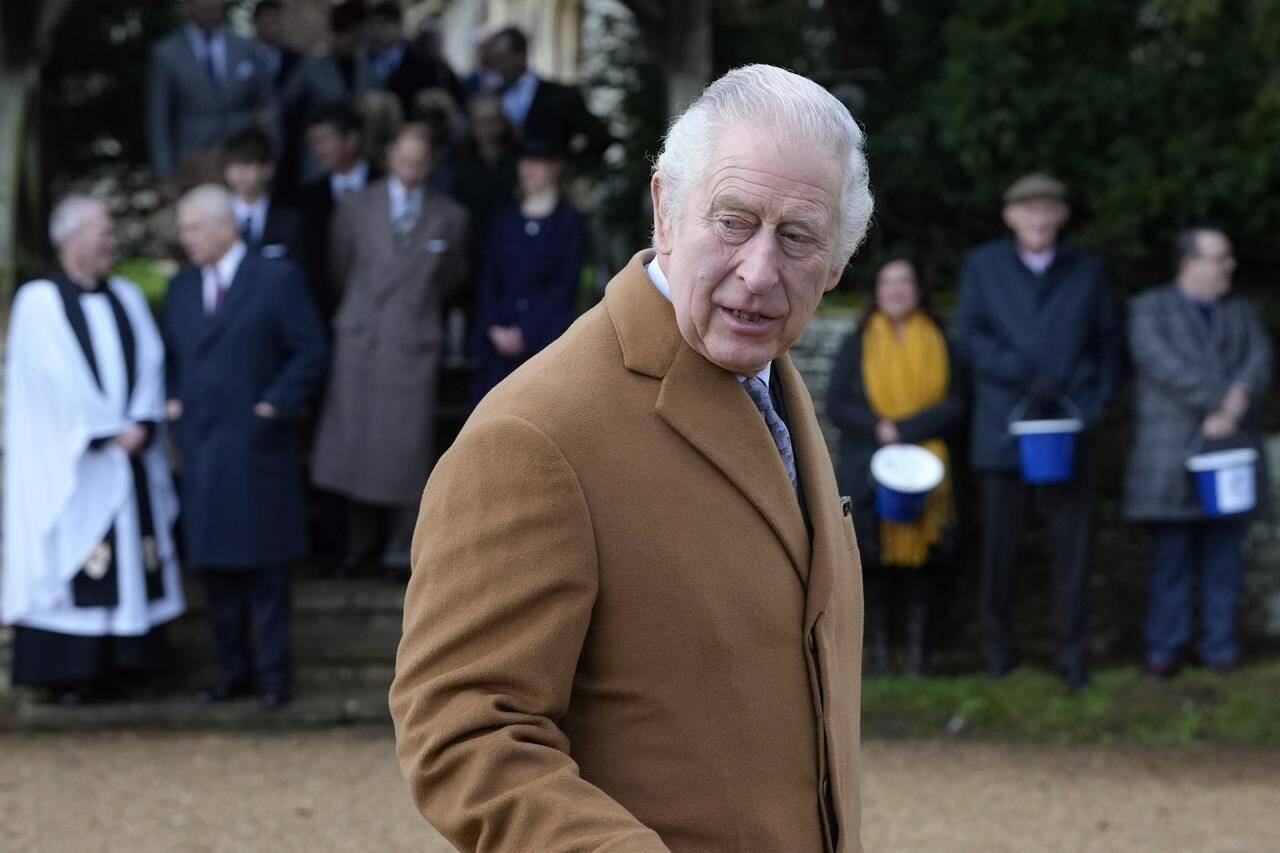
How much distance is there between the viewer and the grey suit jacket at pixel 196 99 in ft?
28.2

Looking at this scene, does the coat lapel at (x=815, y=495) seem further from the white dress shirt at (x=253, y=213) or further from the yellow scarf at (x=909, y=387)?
the white dress shirt at (x=253, y=213)

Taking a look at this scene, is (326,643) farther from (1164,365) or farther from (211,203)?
(1164,365)

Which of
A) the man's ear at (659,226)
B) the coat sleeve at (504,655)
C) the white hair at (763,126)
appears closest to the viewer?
the coat sleeve at (504,655)

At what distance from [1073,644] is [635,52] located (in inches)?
195

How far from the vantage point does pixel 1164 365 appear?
7418 millimetres

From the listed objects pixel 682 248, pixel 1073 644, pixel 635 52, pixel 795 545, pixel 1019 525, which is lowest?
pixel 1073 644

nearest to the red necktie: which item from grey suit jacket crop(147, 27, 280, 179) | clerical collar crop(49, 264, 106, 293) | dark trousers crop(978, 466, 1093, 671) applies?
clerical collar crop(49, 264, 106, 293)

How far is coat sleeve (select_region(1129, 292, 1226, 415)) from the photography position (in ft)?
24.1

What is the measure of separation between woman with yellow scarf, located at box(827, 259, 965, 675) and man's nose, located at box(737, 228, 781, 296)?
5.47m

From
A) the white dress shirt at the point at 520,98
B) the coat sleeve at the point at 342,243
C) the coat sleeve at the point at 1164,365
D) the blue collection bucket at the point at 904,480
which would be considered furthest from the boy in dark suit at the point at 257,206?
the coat sleeve at the point at 1164,365

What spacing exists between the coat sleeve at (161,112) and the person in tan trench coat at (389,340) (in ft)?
4.13

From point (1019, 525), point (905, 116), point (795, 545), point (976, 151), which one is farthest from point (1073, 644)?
point (795, 545)

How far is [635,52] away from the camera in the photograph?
1071cm

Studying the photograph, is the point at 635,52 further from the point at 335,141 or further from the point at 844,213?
the point at 844,213
